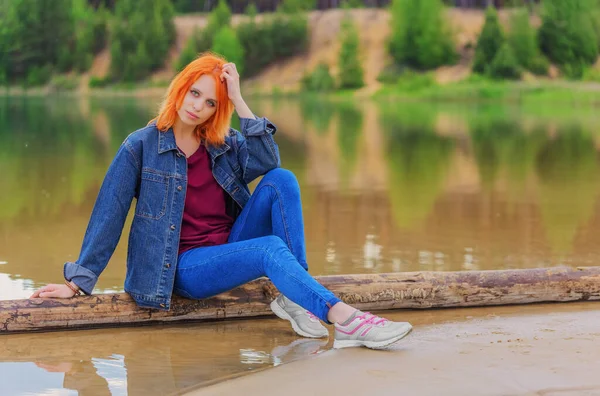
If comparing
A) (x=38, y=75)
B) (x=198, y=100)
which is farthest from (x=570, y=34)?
(x=198, y=100)

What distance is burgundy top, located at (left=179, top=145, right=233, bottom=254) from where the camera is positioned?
5094 mm

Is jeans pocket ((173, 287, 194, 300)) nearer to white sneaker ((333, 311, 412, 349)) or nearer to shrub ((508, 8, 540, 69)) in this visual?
white sneaker ((333, 311, 412, 349))

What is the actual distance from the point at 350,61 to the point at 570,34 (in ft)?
51.1

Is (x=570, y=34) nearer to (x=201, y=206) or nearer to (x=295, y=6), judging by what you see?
(x=295, y=6)

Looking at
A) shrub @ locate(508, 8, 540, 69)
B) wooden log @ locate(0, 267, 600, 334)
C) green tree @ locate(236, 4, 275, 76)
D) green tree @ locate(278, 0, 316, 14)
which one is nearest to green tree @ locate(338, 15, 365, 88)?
green tree @ locate(236, 4, 275, 76)

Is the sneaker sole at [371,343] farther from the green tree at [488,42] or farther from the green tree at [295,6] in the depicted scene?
the green tree at [295,6]

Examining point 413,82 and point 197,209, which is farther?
point 413,82

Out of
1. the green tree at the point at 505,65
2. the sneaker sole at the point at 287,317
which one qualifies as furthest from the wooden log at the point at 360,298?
the green tree at the point at 505,65

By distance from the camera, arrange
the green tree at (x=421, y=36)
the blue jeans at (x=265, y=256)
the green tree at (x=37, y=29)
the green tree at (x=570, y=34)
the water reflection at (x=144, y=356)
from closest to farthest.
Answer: the water reflection at (x=144, y=356) → the blue jeans at (x=265, y=256) → the green tree at (x=570, y=34) → the green tree at (x=421, y=36) → the green tree at (x=37, y=29)

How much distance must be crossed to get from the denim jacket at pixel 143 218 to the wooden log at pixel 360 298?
0.15m

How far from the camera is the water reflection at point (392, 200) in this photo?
7.74 m

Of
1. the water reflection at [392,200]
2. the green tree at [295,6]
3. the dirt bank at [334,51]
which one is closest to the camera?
the water reflection at [392,200]

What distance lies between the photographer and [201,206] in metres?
5.12

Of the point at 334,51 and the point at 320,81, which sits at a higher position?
the point at 334,51
